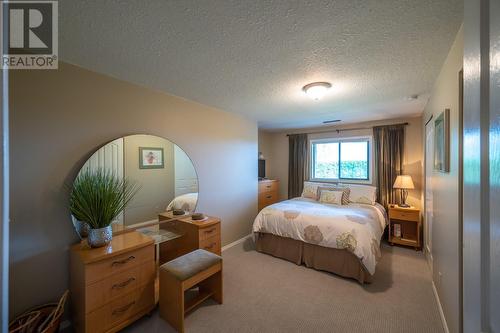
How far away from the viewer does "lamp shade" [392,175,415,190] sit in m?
3.39

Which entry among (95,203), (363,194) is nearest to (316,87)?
(95,203)

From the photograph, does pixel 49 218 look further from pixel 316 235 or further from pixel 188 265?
pixel 316 235

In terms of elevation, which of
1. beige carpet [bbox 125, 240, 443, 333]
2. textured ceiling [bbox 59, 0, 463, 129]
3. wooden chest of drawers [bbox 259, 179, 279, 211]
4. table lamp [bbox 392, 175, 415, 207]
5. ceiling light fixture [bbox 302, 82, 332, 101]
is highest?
textured ceiling [bbox 59, 0, 463, 129]

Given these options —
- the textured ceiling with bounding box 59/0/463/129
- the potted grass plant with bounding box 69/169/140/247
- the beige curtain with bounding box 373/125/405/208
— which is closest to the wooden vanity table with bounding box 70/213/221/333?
the potted grass plant with bounding box 69/169/140/247

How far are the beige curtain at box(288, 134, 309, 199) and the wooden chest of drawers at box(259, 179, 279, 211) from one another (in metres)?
0.41

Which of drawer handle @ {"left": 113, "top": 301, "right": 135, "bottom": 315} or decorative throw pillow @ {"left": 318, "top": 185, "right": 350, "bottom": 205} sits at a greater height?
decorative throw pillow @ {"left": 318, "top": 185, "right": 350, "bottom": 205}

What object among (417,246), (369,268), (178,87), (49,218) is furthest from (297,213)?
(49,218)

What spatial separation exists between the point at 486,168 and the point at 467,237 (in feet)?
0.95

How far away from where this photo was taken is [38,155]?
161 cm

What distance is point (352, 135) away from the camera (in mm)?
4355

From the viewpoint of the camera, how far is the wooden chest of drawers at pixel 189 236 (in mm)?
2391

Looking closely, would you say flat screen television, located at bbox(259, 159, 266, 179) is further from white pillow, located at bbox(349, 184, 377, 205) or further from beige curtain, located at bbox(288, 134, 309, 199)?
white pillow, located at bbox(349, 184, 377, 205)

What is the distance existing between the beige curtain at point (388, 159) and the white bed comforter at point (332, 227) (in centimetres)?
68

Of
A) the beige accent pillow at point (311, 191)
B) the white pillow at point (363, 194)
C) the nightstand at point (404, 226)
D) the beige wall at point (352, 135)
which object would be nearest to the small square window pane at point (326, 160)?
the beige wall at point (352, 135)
